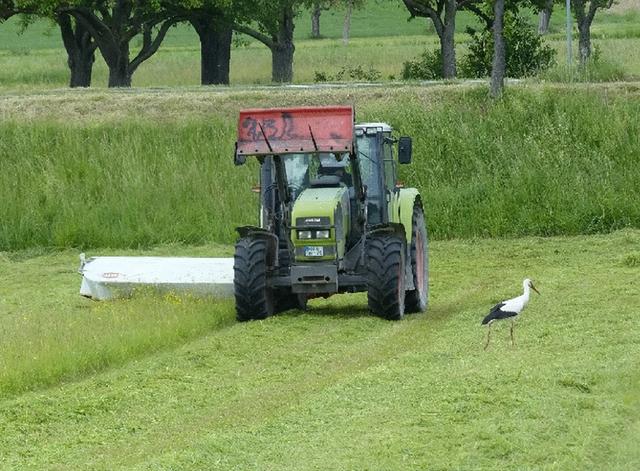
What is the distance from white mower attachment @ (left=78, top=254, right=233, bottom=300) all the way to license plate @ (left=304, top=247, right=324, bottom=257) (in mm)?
1923

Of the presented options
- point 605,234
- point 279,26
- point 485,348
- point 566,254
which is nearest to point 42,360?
point 485,348

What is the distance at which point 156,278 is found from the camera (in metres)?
17.5

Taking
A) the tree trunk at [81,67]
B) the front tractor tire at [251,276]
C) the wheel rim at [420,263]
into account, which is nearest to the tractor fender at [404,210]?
the wheel rim at [420,263]

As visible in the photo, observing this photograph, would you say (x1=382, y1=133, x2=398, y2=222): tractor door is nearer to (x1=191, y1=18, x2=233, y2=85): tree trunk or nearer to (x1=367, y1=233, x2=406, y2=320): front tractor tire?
(x1=367, y1=233, x2=406, y2=320): front tractor tire

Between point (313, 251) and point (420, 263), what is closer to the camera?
point (313, 251)

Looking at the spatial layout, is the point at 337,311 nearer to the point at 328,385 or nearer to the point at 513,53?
the point at 328,385

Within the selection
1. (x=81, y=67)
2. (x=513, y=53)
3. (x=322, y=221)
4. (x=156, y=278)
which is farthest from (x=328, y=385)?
(x=81, y=67)

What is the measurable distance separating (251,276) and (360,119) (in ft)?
40.0

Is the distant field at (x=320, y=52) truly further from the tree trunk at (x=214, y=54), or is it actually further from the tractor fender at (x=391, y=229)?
the tractor fender at (x=391, y=229)

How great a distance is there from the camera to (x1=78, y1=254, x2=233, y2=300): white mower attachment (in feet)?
57.1

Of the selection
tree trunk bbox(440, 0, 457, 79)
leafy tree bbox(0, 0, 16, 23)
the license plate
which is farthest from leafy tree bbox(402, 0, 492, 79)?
the license plate

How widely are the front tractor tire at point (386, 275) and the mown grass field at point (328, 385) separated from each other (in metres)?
0.21

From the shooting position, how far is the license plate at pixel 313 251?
15.6 metres

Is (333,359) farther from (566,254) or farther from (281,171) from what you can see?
(566,254)
